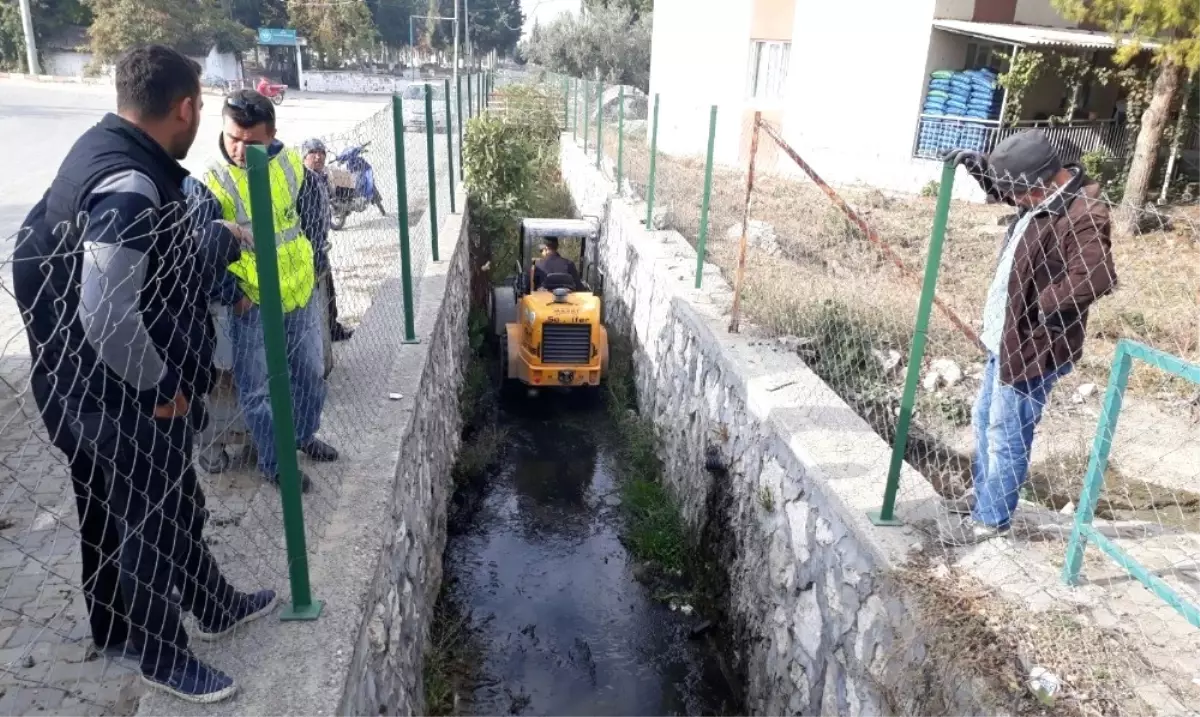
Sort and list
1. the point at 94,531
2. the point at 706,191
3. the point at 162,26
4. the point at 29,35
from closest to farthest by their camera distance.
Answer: the point at 94,531 → the point at 706,191 → the point at 29,35 → the point at 162,26

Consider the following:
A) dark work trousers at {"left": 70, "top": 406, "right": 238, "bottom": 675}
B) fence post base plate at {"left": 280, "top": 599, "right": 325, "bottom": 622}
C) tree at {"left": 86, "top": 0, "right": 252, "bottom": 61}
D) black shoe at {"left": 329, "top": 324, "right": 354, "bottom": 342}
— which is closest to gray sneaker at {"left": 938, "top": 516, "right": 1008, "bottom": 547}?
fence post base plate at {"left": 280, "top": 599, "right": 325, "bottom": 622}

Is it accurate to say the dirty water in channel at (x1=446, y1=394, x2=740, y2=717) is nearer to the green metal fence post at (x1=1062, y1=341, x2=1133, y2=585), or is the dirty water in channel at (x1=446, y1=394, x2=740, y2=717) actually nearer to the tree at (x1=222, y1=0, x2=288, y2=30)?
the green metal fence post at (x1=1062, y1=341, x2=1133, y2=585)

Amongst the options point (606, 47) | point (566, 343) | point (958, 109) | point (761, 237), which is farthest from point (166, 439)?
point (606, 47)

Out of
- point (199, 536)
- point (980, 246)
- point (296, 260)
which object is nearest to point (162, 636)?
point (199, 536)

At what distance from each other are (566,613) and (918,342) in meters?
3.18

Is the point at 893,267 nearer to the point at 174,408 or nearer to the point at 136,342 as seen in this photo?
the point at 174,408

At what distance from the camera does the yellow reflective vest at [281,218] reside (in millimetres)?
3359

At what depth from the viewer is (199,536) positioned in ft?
8.60

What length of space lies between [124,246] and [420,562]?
110 inches

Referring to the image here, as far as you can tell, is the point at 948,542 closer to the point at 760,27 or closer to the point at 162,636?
the point at 162,636

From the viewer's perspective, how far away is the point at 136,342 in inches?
87.1

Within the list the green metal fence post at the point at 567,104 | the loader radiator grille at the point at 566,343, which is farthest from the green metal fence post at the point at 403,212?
the green metal fence post at the point at 567,104

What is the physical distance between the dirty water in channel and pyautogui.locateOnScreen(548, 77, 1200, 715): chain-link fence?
6.20 feet

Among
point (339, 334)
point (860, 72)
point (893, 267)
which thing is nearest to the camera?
point (339, 334)
